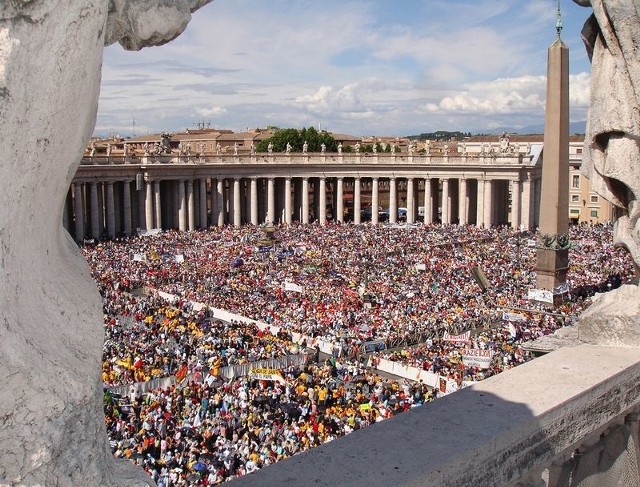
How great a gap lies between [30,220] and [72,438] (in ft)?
1.86

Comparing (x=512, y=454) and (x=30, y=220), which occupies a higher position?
(x=30, y=220)

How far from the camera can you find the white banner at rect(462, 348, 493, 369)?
18.8 meters

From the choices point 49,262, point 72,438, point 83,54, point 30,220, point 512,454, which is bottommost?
point 512,454

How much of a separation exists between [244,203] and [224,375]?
54.5 m

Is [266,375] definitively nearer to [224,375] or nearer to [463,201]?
[224,375]

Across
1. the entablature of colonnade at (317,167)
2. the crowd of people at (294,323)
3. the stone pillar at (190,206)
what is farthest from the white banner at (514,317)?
the stone pillar at (190,206)

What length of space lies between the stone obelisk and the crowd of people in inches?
46.7

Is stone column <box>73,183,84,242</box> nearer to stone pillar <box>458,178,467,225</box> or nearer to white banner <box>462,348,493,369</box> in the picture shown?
stone pillar <box>458,178,467,225</box>

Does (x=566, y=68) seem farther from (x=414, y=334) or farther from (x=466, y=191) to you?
(x=466, y=191)

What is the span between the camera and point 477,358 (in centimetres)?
1888

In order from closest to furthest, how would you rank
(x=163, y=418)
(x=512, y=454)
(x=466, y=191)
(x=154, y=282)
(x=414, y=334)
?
(x=512, y=454) < (x=163, y=418) < (x=414, y=334) < (x=154, y=282) < (x=466, y=191)

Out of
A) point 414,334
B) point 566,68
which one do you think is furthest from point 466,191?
point 414,334

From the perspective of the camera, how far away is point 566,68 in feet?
106

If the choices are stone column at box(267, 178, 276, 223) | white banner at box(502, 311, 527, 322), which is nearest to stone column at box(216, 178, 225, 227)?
stone column at box(267, 178, 276, 223)
